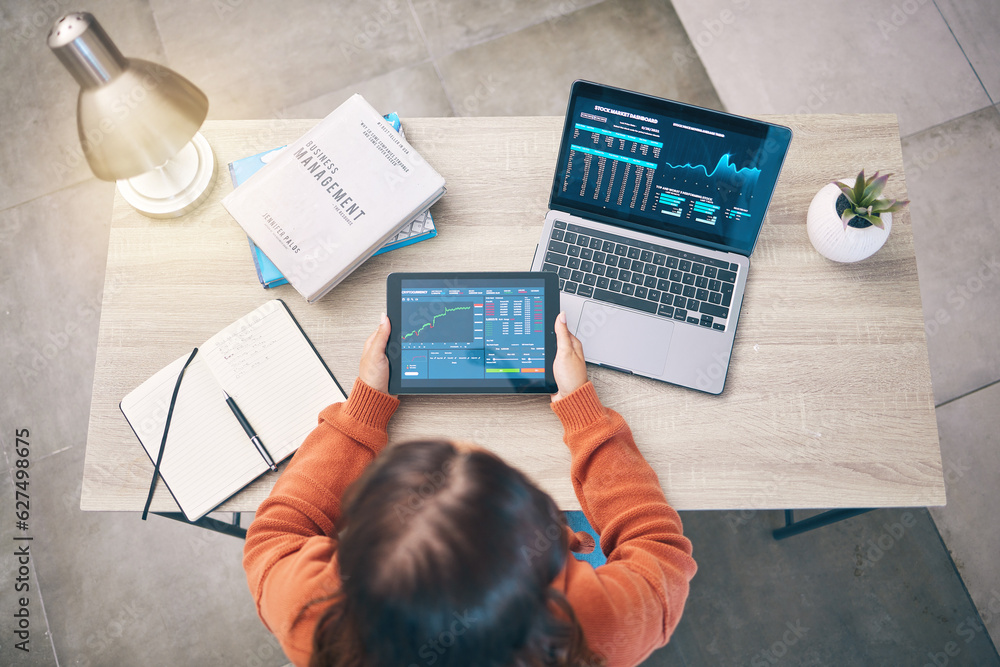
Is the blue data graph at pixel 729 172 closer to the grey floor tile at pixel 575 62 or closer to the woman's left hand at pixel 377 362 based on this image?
the woman's left hand at pixel 377 362

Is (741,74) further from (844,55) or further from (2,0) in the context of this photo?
(2,0)

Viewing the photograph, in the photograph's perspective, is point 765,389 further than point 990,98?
No

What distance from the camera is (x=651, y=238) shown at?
105cm

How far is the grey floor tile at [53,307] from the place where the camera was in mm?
1782

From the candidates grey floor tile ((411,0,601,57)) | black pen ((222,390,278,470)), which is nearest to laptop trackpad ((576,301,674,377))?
black pen ((222,390,278,470))

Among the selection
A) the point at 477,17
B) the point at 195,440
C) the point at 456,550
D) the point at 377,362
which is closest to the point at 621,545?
the point at 456,550

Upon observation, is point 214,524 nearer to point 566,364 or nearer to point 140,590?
point 140,590

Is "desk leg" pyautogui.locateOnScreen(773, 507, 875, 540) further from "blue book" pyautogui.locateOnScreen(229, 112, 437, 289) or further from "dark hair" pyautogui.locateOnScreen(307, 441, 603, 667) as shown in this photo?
"blue book" pyautogui.locateOnScreen(229, 112, 437, 289)

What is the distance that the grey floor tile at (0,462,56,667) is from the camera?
1.67 meters

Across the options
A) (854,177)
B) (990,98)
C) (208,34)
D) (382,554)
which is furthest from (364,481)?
(990,98)

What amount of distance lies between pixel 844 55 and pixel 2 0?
293 cm

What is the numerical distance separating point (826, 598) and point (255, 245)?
1.80 metres

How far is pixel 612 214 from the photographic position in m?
1.04

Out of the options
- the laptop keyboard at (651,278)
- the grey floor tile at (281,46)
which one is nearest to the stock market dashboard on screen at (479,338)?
the laptop keyboard at (651,278)
